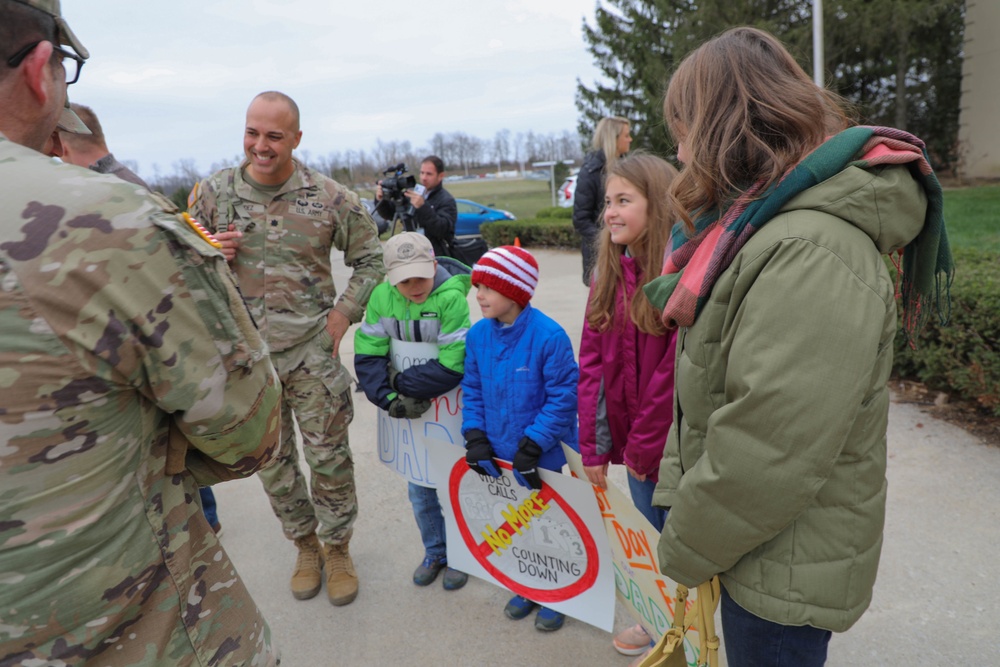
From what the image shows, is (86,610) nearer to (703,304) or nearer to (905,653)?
(703,304)

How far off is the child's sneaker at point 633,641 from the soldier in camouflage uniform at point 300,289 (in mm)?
1274

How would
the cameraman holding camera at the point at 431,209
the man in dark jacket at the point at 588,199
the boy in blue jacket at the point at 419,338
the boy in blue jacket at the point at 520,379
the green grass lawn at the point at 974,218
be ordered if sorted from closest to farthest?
the boy in blue jacket at the point at 520,379 < the boy in blue jacket at the point at 419,338 < the cameraman holding camera at the point at 431,209 < the man in dark jacket at the point at 588,199 < the green grass lawn at the point at 974,218

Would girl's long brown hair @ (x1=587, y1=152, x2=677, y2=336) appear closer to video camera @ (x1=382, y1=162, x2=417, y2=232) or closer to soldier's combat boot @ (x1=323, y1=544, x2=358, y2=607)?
soldier's combat boot @ (x1=323, y1=544, x2=358, y2=607)

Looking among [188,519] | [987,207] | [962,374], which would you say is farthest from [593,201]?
[987,207]

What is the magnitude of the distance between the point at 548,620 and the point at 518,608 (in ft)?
0.54

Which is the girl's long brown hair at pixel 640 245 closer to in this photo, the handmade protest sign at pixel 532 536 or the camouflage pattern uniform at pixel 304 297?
the handmade protest sign at pixel 532 536

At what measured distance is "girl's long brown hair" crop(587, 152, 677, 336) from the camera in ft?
8.18

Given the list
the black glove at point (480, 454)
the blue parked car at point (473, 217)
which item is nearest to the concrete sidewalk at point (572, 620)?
the black glove at point (480, 454)

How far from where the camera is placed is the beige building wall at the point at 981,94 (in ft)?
50.7

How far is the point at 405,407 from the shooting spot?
321 centimetres

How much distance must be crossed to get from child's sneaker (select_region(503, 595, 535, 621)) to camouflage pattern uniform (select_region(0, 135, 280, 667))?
179cm

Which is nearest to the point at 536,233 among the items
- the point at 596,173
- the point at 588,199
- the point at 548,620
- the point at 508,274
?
the point at 588,199

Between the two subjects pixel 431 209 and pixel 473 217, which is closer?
pixel 431 209

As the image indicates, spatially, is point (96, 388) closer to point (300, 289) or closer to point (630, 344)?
point (630, 344)
